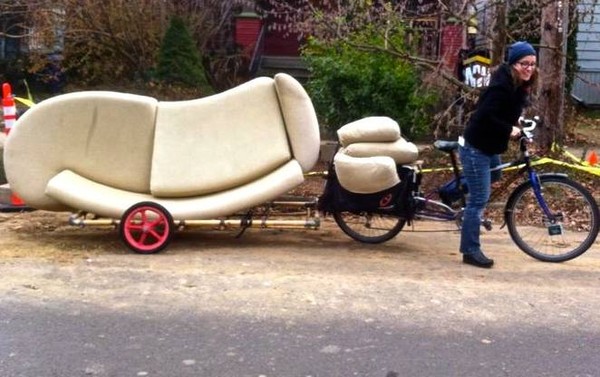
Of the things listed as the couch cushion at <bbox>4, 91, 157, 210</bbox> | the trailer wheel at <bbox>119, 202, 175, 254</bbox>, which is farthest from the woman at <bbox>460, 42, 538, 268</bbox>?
the couch cushion at <bbox>4, 91, 157, 210</bbox>

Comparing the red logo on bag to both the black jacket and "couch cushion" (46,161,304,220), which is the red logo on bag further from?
the black jacket

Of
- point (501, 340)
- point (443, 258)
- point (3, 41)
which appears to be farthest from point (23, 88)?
point (501, 340)

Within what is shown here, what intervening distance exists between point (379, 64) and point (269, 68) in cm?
1009

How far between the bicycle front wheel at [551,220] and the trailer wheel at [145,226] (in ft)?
9.09

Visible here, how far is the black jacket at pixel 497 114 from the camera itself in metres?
6.20

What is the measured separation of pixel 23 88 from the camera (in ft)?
64.2

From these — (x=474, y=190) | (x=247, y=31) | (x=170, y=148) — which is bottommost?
(x=474, y=190)

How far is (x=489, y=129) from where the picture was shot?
630 cm

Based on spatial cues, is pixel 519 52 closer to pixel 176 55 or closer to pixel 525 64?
pixel 525 64

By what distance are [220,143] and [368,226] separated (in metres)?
1.48

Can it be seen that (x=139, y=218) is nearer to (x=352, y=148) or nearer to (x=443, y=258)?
(x=352, y=148)

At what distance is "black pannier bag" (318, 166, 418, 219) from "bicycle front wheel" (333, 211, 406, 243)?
156 millimetres

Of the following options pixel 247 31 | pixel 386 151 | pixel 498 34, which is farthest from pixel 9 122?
pixel 247 31

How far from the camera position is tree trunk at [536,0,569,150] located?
392 inches
